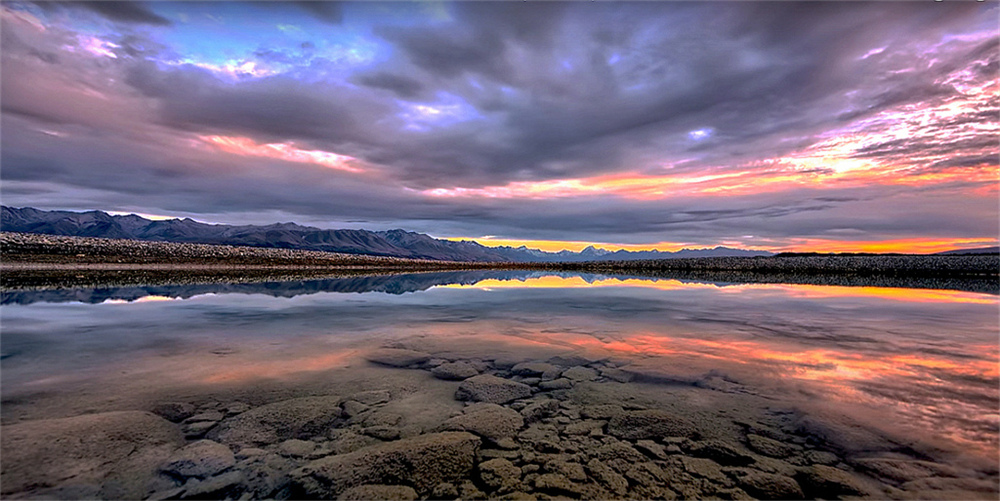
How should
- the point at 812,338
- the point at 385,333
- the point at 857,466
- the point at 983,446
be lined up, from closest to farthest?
the point at 857,466
the point at 983,446
the point at 812,338
the point at 385,333

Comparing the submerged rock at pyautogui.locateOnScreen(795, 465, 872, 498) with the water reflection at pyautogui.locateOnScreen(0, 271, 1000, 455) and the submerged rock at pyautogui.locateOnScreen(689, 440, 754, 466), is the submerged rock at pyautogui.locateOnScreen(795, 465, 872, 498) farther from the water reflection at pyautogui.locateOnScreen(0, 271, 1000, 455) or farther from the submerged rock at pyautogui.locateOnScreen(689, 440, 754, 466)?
the water reflection at pyautogui.locateOnScreen(0, 271, 1000, 455)

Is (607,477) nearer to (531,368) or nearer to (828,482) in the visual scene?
(828,482)

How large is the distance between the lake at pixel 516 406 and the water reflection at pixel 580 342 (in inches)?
2.8

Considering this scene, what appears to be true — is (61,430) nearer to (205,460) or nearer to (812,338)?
(205,460)

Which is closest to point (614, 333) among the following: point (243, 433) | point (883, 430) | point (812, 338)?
point (812, 338)

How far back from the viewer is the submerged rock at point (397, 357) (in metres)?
8.44

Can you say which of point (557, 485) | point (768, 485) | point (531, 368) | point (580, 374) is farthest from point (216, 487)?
point (580, 374)

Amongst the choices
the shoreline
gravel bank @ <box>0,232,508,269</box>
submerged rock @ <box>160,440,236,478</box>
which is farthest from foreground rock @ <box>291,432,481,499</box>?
gravel bank @ <box>0,232,508,269</box>

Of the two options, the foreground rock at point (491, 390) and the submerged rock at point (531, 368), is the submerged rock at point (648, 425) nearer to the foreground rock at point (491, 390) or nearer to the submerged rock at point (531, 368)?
the foreground rock at point (491, 390)

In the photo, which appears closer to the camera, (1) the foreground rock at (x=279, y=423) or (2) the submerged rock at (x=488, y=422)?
(1) the foreground rock at (x=279, y=423)

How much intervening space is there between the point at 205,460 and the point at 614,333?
9.93 meters

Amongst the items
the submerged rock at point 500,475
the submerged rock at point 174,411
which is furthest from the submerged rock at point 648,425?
the submerged rock at point 174,411

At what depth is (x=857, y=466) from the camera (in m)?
4.30

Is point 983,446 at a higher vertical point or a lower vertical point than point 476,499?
higher
